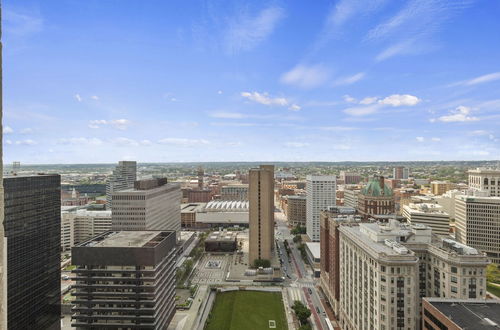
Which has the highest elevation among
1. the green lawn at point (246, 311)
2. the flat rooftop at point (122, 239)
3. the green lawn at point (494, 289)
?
the flat rooftop at point (122, 239)

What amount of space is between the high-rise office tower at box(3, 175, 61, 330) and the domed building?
11704 centimetres

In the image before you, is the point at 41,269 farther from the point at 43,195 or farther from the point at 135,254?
the point at 135,254

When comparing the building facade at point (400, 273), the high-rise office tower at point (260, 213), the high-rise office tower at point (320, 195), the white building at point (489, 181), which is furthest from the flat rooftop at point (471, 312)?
the white building at point (489, 181)

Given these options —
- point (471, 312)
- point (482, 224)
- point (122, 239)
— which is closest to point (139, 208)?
point (122, 239)

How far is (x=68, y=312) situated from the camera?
103938 mm

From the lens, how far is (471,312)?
5303cm

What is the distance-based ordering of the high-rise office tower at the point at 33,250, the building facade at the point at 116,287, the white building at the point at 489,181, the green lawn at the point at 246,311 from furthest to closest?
the white building at the point at 489,181 < the green lawn at the point at 246,311 < the building facade at the point at 116,287 < the high-rise office tower at the point at 33,250

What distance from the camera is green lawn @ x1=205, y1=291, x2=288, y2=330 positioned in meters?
95.8

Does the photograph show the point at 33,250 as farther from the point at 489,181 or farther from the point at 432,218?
the point at 489,181

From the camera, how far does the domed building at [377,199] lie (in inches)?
5827

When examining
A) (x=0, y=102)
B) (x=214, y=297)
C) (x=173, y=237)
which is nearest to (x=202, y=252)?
(x=214, y=297)

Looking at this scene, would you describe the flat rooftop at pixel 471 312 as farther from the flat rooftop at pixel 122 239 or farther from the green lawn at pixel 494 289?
the green lawn at pixel 494 289

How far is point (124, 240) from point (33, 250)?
20475 millimetres

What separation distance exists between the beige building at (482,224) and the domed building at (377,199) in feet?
113
